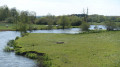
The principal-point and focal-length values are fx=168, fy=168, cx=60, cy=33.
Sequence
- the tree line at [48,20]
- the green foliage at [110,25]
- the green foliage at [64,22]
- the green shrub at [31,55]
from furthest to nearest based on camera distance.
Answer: the green foliage at [64,22]
the tree line at [48,20]
the green foliage at [110,25]
the green shrub at [31,55]

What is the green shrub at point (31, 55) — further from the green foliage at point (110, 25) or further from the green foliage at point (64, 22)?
→ the green foliage at point (64, 22)

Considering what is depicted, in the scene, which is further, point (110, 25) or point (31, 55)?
point (110, 25)

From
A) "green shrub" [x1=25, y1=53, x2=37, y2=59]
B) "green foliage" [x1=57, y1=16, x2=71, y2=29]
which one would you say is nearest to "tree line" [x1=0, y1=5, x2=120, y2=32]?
"green foliage" [x1=57, y1=16, x2=71, y2=29]

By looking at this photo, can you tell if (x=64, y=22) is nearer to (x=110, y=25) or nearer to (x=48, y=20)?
(x=48, y=20)

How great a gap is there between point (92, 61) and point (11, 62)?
1113 cm

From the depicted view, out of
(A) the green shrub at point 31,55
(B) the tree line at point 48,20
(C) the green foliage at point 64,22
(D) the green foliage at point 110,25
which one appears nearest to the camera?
(A) the green shrub at point 31,55

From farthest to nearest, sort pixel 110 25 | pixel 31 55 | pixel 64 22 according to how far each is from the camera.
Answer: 1. pixel 64 22
2. pixel 110 25
3. pixel 31 55

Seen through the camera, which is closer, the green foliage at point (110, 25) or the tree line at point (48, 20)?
the green foliage at point (110, 25)

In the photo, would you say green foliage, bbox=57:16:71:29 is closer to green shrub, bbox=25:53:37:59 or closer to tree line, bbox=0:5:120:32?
tree line, bbox=0:5:120:32

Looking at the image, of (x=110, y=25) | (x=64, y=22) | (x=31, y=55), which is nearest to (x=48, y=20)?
(x=64, y=22)

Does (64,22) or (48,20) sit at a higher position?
(48,20)

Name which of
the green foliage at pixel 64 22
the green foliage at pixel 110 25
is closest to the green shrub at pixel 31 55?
the green foliage at pixel 110 25

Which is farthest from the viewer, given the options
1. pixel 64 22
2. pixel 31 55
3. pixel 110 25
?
pixel 64 22

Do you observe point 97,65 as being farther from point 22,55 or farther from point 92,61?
point 22,55
